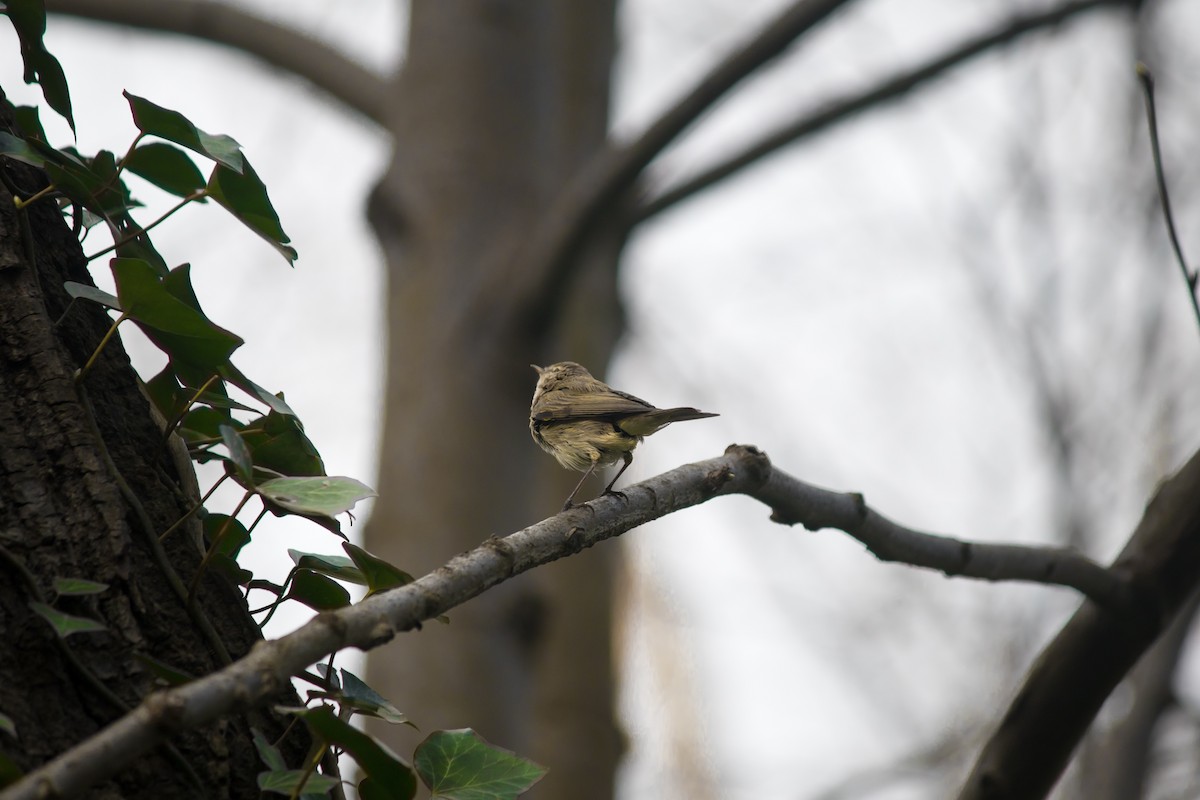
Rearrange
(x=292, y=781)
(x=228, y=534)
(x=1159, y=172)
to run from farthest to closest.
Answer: (x=1159, y=172) < (x=228, y=534) < (x=292, y=781)

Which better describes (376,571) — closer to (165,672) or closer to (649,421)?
(165,672)

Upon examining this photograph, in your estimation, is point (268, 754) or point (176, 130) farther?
point (176, 130)

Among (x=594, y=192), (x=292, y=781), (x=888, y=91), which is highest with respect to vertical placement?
(x=888, y=91)

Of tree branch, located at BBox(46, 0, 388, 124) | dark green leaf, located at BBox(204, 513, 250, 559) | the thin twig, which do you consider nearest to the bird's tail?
the thin twig

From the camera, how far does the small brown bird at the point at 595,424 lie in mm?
3309

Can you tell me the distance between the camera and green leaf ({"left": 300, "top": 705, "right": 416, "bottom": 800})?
1464 mm

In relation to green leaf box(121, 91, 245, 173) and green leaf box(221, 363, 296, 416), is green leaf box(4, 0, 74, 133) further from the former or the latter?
green leaf box(221, 363, 296, 416)

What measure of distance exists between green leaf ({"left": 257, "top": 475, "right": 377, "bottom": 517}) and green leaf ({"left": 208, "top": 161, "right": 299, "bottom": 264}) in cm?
49

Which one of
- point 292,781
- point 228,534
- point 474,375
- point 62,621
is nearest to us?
point 62,621

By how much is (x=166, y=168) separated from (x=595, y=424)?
176 cm

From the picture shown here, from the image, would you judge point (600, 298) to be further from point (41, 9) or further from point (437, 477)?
point (41, 9)

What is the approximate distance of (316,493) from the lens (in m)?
1.59

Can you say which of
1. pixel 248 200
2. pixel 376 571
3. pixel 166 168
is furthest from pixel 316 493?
pixel 166 168

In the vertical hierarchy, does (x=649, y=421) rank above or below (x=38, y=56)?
above
